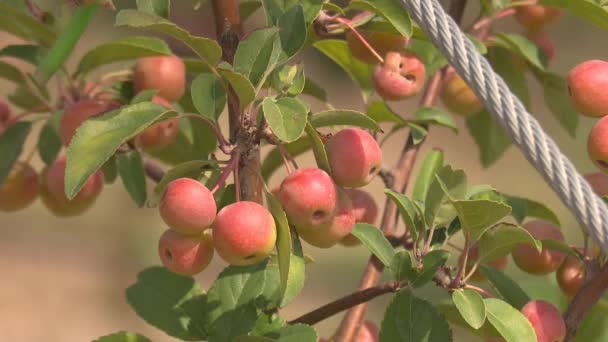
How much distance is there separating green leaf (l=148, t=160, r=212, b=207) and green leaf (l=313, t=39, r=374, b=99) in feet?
0.69

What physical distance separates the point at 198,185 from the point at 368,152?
0.13 metres

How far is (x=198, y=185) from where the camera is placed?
2.47 feet

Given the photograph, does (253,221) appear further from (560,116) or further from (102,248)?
(102,248)

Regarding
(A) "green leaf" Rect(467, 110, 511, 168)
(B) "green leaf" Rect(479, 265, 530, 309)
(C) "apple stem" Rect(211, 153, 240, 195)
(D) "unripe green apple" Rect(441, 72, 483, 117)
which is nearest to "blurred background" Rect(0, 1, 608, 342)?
(A) "green leaf" Rect(467, 110, 511, 168)

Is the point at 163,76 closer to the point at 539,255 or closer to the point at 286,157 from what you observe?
the point at 286,157

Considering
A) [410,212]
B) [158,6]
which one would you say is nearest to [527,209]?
[410,212]

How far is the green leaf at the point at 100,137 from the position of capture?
737mm

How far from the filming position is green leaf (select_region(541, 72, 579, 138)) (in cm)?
114

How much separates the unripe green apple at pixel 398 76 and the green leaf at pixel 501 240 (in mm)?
155

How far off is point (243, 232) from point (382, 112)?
0.31 m

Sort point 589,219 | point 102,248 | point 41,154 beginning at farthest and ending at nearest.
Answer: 1. point 102,248
2. point 41,154
3. point 589,219

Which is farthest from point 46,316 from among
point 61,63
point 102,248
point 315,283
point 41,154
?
point 61,63

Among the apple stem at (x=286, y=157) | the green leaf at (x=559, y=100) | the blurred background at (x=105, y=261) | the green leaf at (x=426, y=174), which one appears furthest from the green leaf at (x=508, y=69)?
the blurred background at (x=105, y=261)

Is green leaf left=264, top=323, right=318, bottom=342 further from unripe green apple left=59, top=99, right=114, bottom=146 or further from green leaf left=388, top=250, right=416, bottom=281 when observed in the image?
unripe green apple left=59, top=99, right=114, bottom=146
